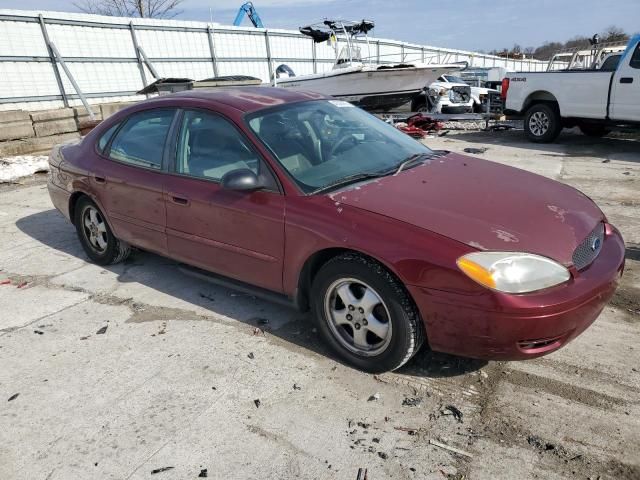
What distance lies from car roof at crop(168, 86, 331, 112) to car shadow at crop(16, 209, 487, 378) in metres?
1.35

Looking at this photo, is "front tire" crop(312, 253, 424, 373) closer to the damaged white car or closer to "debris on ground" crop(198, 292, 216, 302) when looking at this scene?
"debris on ground" crop(198, 292, 216, 302)

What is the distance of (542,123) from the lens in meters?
10.9

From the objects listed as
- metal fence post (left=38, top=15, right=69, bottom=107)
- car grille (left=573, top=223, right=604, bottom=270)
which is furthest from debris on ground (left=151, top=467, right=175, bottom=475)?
metal fence post (left=38, top=15, right=69, bottom=107)

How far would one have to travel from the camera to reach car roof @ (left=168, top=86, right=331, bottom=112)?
371 cm

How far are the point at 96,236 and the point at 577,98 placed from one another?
927 centimetres

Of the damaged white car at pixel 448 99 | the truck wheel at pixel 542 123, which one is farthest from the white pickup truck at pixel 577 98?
the damaged white car at pixel 448 99

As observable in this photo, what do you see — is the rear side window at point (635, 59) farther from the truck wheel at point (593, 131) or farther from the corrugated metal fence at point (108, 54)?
the corrugated metal fence at point (108, 54)

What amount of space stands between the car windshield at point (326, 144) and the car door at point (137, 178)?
A: 946 millimetres

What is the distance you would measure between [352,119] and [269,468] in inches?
105

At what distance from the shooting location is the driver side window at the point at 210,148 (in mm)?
3496

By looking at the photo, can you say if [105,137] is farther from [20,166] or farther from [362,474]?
[20,166]

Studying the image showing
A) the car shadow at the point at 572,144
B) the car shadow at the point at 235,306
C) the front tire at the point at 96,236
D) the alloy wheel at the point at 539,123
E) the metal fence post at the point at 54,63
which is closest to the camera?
the car shadow at the point at 235,306

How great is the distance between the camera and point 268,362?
3.20 meters

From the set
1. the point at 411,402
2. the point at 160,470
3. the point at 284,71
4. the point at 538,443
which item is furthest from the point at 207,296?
the point at 284,71
